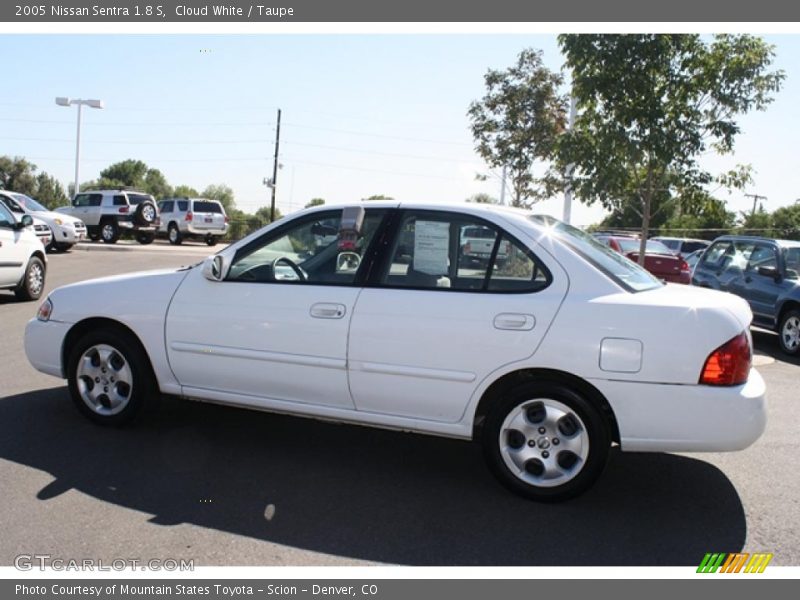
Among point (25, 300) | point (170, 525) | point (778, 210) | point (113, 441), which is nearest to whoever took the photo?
point (170, 525)

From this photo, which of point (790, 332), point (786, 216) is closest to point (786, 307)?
point (790, 332)

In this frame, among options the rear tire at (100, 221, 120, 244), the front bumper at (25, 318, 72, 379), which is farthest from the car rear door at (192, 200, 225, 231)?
the front bumper at (25, 318, 72, 379)

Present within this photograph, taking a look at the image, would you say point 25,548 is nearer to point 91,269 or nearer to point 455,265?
point 455,265

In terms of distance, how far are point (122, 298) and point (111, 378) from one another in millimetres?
572

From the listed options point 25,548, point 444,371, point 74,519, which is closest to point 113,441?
point 74,519

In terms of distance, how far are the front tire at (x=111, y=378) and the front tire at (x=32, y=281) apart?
670cm

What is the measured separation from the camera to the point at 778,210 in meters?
51.7

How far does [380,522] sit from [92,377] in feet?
8.22

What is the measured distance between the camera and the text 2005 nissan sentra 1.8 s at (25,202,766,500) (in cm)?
366

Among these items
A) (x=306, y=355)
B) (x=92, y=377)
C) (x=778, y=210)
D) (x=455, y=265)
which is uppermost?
(x=778, y=210)

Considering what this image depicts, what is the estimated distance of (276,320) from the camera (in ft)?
14.2

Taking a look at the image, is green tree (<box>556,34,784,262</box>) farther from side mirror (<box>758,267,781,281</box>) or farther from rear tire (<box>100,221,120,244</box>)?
rear tire (<box>100,221,120,244</box>)

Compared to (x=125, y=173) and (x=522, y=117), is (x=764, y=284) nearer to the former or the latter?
(x=522, y=117)

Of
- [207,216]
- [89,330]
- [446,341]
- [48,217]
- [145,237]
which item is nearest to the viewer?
[446,341]
